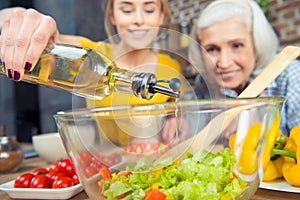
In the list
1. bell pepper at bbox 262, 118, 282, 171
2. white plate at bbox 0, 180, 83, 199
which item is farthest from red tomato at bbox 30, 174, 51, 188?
bell pepper at bbox 262, 118, 282, 171

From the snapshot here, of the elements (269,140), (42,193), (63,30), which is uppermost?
(63,30)

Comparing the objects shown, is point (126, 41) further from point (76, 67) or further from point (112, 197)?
point (112, 197)

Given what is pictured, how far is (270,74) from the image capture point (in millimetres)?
653

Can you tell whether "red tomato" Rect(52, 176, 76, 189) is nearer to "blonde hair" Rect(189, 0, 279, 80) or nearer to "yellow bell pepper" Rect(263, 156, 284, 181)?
"yellow bell pepper" Rect(263, 156, 284, 181)

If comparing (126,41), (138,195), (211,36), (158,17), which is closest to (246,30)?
(211,36)

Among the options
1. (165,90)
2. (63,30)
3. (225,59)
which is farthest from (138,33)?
(63,30)

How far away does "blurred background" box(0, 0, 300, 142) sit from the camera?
226 centimetres

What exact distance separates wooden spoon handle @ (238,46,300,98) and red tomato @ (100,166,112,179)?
0.34 m

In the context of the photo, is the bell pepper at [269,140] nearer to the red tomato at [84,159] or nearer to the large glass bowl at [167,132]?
the large glass bowl at [167,132]

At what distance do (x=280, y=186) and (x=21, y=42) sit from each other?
505 millimetres

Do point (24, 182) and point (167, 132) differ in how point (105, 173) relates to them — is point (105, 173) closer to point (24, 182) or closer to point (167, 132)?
point (167, 132)

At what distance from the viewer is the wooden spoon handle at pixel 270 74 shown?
64 centimetres

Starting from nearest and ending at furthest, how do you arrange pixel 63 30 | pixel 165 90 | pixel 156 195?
pixel 156 195 < pixel 165 90 < pixel 63 30

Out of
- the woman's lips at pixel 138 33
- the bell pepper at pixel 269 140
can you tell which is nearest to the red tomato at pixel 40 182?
the bell pepper at pixel 269 140
